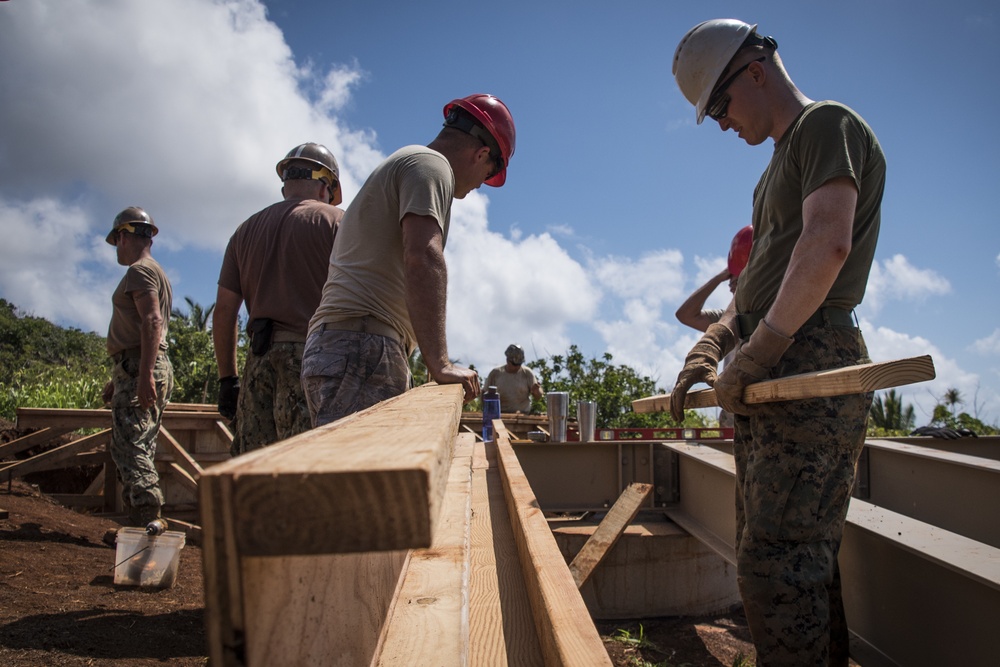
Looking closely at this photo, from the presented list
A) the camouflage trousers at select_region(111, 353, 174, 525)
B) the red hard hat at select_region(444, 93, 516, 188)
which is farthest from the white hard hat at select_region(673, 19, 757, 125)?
the camouflage trousers at select_region(111, 353, 174, 525)

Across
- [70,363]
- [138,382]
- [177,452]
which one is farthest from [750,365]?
[70,363]

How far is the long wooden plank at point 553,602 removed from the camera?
112 cm

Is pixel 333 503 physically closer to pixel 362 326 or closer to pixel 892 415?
pixel 362 326

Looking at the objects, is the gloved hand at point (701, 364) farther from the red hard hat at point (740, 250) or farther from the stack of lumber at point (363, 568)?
the red hard hat at point (740, 250)

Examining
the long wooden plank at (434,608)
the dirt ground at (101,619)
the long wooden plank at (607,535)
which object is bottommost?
the dirt ground at (101,619)

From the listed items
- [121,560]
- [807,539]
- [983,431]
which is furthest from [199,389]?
[983,431]

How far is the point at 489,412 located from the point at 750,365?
4.03m

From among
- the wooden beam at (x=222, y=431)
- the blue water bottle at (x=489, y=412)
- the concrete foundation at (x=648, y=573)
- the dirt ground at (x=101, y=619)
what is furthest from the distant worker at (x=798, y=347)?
the wooden beam at (x=222, y=431)

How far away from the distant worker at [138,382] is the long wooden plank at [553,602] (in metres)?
3.66

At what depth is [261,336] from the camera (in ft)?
10.7

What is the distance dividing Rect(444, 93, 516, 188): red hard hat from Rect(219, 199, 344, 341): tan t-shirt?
954 mm

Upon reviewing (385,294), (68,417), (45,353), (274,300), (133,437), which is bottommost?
(133,437)

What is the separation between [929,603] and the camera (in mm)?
2072

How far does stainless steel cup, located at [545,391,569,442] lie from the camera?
525 cm
